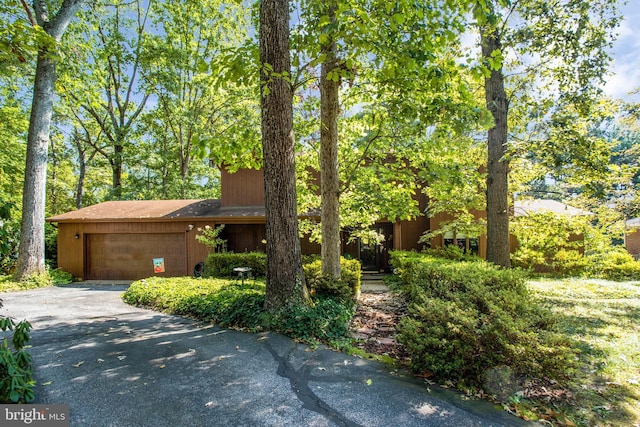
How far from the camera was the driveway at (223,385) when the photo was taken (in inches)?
105

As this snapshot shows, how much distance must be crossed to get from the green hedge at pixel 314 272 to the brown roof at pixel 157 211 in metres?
1.92

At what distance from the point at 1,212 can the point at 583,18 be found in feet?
36.4

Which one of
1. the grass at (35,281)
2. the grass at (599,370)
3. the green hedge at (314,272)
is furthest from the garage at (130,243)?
the grass at (599,370)

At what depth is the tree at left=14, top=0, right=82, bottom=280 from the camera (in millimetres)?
10906

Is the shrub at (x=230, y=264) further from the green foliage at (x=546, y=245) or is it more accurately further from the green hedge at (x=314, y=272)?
the green foliage at (x=546, y=245)

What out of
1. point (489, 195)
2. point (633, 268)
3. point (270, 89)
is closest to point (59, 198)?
point (270, 89)

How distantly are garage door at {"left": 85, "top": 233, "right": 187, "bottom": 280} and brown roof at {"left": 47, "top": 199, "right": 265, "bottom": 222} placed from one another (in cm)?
80

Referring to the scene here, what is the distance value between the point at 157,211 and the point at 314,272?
9.23 m

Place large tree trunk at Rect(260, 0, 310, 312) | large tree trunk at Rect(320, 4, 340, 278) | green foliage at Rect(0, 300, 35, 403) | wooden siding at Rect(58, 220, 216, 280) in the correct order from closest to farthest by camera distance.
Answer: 1. green foliage at Rect(0, 300, 35, 403)
2. large tree trunk at Rect(260, 0, 310, 312)
3. large tree trunk at Rect(320, 4, 340, 278)
4. wooden siding at Rect(58, 220, 216, 280)

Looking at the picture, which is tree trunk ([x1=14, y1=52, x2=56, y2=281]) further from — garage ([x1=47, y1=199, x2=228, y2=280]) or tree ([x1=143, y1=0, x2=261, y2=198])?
tree ([x1=143, y1=0, x2=261, y2=198])

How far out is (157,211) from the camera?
13609 millimetres

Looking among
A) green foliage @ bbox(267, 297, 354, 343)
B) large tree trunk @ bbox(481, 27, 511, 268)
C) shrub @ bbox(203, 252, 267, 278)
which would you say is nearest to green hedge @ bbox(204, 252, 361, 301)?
shrub @ bbox(203, 252, 267, 278)

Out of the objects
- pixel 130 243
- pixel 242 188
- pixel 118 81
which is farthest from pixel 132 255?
pixel 118 81

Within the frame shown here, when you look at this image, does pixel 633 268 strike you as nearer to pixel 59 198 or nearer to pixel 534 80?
pixel 534 80
